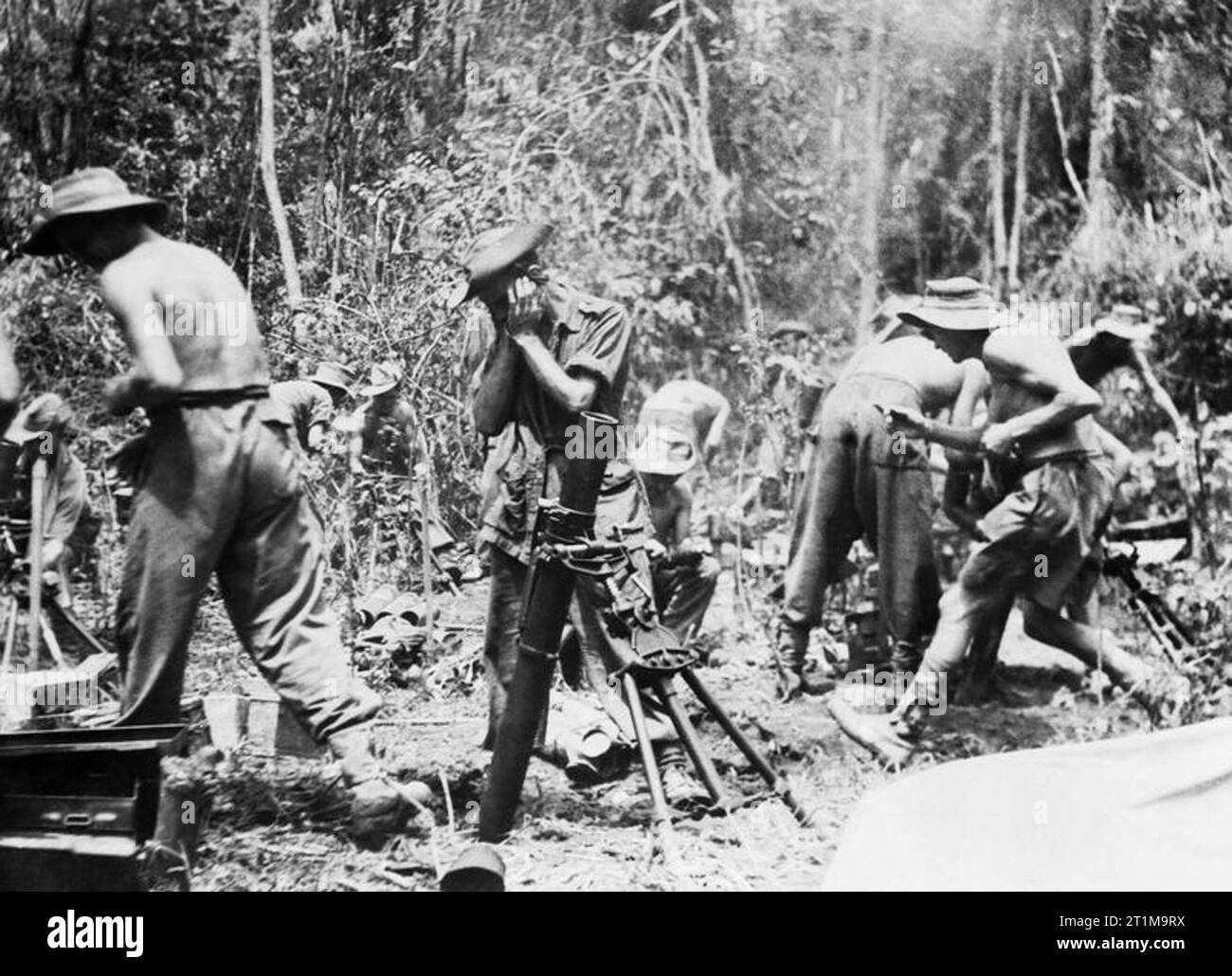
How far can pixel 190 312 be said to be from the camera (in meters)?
4.22

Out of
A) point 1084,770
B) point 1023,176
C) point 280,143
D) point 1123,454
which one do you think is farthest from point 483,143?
point 1084,770

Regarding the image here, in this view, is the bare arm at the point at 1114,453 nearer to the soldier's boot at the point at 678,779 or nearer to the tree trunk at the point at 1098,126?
the tree trunk at the point at 1098,126

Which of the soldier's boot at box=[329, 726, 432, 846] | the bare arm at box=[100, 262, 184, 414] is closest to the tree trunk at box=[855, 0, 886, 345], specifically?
the soldier's boot at box=[329, 726, 432, 846]

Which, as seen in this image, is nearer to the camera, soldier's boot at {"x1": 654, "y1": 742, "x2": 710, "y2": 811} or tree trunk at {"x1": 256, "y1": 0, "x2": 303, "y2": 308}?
soldier's boot at {"x1": 654, "y1": 742, "x2": 710, "y2": 811}

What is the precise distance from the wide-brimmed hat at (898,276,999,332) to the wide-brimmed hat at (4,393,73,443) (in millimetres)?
2629

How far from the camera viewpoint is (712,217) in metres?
4.90

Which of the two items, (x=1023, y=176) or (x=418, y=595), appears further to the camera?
(x=1023, y=176)

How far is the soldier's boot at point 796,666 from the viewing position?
480 centimetres

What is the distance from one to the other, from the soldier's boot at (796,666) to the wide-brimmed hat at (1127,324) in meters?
1.40

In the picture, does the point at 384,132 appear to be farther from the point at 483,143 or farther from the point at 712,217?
the point at 712,217

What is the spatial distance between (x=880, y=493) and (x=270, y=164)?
7.14ft

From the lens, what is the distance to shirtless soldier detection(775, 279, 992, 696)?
4.78 metres

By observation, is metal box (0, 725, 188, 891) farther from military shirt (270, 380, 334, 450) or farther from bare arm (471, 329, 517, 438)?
bare arm (471, 329, 517, 438)
